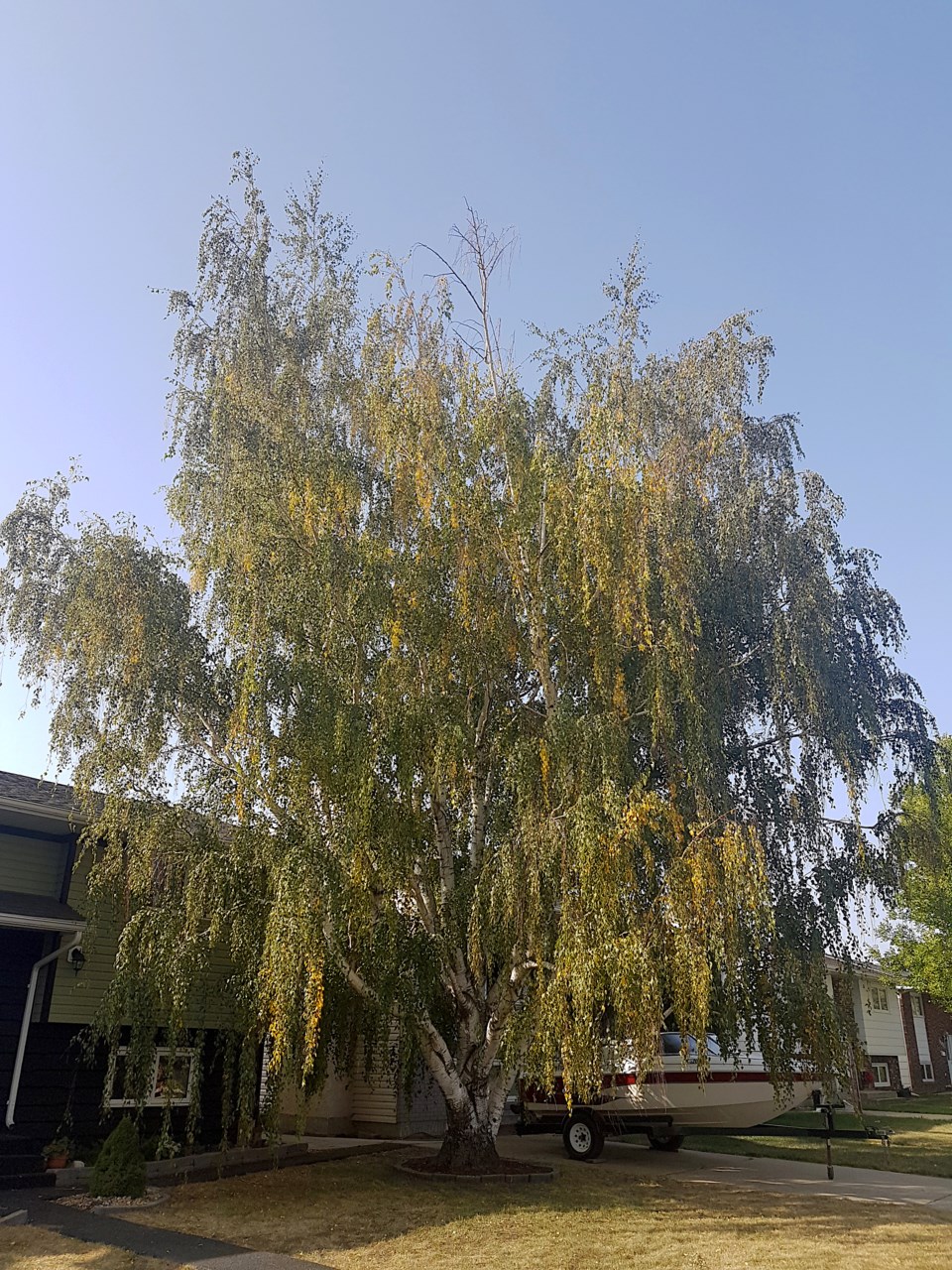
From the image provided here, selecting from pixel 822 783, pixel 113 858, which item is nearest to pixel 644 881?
pixel 822 783

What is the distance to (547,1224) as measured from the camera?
9.21 metres

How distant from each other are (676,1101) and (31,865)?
9.44 meters

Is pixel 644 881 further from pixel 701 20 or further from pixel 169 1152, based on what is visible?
pixel 701 20

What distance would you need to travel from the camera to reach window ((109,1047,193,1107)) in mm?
11828

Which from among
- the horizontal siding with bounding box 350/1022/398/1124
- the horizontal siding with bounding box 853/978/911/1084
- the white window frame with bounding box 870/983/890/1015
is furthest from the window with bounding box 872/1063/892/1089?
the horizontal siding with bounding box 350/1022/398/1124

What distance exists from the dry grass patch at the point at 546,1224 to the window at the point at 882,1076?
2238 cm

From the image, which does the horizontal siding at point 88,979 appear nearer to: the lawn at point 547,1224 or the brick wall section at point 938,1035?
the lawn at point 547,1224

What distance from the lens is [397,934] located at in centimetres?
1064

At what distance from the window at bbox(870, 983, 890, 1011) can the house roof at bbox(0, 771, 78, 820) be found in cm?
2611

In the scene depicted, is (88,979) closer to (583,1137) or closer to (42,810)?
(42,810)

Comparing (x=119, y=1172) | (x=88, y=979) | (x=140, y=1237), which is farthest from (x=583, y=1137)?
(x=140, y=1237)

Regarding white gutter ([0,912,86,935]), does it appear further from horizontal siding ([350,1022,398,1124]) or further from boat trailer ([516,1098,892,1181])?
boat trailer ([516,1098,892,1181])

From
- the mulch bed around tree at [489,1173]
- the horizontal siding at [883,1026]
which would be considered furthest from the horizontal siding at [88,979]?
the horizontal siding at [883,1026]

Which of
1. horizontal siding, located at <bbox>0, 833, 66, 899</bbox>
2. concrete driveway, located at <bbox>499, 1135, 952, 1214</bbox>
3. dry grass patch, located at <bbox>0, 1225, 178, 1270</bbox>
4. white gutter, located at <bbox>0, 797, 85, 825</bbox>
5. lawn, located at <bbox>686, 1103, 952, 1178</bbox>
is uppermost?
white gutter, located at <bbox>0, 797, 85, 825</bbox>
